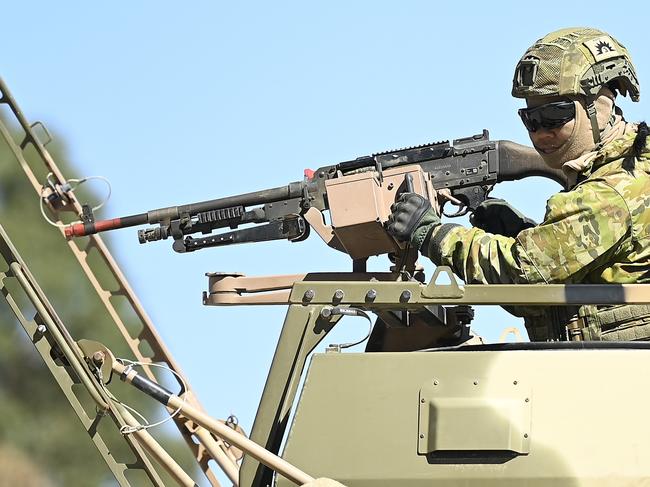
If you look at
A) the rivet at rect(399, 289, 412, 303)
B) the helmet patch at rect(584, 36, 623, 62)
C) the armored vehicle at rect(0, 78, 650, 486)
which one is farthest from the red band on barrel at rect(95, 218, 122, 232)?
the helmet patch at rect(584, 36, 623, 62)

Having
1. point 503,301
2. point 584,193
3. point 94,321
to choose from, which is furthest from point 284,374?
point 94,321

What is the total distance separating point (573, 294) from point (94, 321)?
14636mm

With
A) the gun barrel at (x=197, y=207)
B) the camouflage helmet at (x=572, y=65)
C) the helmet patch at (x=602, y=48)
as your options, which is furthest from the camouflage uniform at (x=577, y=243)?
the gun barrel at (x=197, y=207)

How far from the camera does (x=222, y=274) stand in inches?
234

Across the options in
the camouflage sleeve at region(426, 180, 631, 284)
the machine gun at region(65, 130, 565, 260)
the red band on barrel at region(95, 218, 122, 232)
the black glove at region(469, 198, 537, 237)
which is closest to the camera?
the camouflage sleeve at region(426, 180, 631, 284)

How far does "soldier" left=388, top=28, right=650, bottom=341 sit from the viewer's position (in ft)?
17.1

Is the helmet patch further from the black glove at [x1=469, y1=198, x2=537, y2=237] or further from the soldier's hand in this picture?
the soldier's hand

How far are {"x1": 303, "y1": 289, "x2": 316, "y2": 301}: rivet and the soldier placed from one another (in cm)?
60

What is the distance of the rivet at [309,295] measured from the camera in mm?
5008

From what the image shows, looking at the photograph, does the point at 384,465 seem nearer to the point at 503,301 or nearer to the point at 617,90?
the point at 503,301

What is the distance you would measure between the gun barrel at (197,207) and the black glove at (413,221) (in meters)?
1.23

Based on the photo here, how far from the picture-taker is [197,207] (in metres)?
6.92

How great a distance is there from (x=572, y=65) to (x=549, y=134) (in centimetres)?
29

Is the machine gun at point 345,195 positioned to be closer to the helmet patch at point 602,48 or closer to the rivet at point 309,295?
the helmet patch at point 602,48
